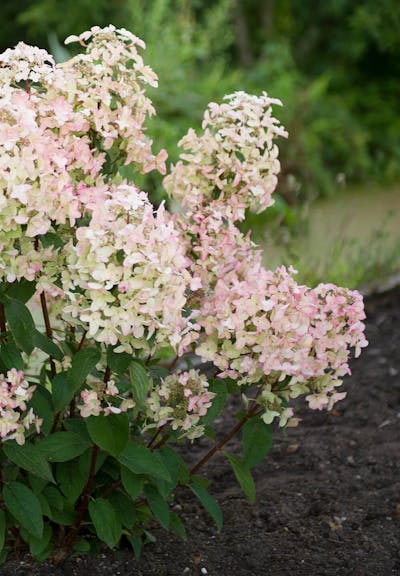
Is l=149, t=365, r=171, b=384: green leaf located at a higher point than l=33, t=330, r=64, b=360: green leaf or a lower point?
higher

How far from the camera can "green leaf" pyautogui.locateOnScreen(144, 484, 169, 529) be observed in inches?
83.2

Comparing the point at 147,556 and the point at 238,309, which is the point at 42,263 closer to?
the point at 238,309

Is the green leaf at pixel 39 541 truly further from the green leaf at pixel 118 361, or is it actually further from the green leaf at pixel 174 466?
the green leaf at pixel 118 361

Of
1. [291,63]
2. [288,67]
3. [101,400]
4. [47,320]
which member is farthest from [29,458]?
[288,67]

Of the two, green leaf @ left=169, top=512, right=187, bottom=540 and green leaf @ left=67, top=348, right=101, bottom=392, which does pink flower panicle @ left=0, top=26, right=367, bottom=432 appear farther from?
green leaf @ left=169, top=512, right=187, bottom=540

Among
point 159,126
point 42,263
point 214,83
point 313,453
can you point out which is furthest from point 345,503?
point 214,83

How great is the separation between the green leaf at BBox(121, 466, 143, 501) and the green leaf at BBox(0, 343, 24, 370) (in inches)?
11.4

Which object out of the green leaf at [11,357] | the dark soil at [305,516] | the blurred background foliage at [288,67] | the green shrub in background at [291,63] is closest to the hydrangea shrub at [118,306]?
the green leaf at [11,357]

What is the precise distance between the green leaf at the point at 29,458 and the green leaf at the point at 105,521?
19cm

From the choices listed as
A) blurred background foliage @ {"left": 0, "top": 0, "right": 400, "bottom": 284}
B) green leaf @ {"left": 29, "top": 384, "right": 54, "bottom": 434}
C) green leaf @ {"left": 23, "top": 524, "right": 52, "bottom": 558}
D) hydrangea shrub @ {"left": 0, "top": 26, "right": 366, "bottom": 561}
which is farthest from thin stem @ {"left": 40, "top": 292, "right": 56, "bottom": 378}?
blurred background foliage @ {"left": 0, "top": 0, "right": 400, "bottom": 284}

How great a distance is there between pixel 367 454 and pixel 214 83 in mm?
3942

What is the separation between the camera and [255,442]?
82.0 inches

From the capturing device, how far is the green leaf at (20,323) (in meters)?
1.89

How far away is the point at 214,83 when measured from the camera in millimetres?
6477
